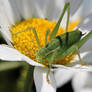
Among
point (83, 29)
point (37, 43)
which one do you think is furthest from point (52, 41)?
point (83, 29)

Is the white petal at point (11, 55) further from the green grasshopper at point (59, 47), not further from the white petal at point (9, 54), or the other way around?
the green grasshopper at point (59, 47)

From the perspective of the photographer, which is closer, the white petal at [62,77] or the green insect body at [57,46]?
the green insect body at [57,46]

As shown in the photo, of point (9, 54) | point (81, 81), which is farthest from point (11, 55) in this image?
point (81, 81)

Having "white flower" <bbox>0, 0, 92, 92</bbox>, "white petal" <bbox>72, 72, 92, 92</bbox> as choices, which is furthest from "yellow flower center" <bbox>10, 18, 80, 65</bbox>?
"white petal" <bbox>72, 72, 92, 92</bbox>

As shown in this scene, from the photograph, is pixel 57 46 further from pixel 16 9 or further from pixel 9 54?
pixel 16 9

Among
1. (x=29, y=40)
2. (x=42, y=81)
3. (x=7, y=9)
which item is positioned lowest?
(x=42, y=81)

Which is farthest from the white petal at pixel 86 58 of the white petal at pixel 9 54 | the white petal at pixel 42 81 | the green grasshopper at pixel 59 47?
the white petal at pixel 9 54
